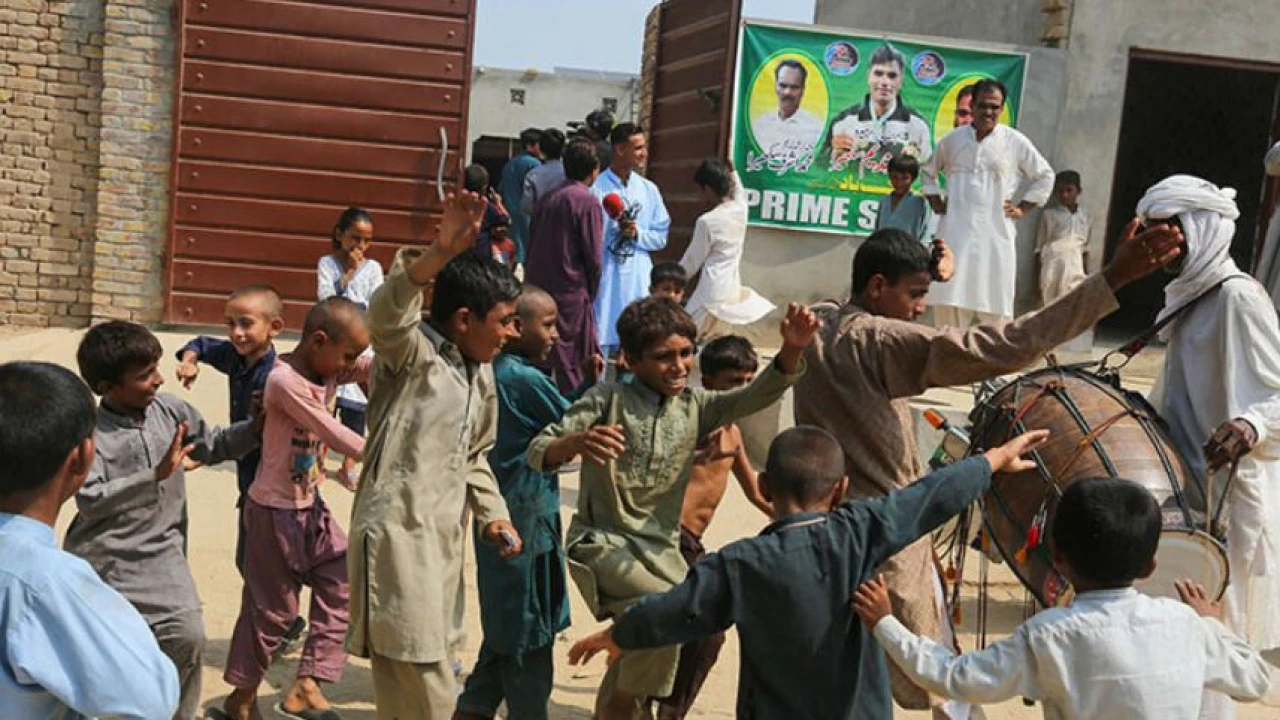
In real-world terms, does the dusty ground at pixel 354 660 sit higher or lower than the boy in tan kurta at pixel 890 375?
lower

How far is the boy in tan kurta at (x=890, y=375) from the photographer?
12.3 feet

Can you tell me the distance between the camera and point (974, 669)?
2.78 meters

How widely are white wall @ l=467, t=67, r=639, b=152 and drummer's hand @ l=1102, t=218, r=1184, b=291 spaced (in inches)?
994

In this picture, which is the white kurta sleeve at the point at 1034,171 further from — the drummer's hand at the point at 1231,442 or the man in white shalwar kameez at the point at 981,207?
the drummer's hand at the point at 1231,442

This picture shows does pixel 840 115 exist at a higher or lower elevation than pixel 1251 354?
higher

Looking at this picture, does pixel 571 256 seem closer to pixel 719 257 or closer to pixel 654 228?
pixel 654 228

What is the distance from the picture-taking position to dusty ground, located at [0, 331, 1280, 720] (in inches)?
197

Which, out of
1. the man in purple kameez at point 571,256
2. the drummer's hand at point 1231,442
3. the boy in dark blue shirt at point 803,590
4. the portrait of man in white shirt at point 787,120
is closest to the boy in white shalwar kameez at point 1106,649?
the boy in dark blue shirt at point 803,590

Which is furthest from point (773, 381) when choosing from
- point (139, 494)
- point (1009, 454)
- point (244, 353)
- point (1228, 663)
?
point (244, 353)

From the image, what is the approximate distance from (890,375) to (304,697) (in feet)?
6.68

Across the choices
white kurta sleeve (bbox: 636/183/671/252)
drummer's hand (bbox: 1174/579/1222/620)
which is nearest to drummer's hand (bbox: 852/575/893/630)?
drummer's hand (bbox: 1174/579/1222/620)

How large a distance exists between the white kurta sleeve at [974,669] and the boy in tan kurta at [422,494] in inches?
46.0

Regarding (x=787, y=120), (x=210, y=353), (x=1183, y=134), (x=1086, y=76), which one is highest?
(x=1086, y=76)

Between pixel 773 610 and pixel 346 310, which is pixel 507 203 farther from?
pixel 773 610
